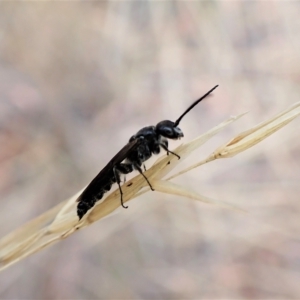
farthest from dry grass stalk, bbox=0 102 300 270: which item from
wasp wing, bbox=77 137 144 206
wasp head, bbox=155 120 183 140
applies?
wasp head, bbox=155 120 183 140

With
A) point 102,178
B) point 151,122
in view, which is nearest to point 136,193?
point 102,178

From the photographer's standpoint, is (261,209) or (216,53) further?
(216,53)

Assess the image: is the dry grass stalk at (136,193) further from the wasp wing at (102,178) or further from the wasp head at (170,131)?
the wasp head at (170,131)

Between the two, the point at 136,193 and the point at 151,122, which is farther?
the point at 151,122

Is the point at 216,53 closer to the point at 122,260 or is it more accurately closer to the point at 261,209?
the point at 261,209

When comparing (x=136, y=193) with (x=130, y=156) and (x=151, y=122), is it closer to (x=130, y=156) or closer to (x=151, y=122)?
(x=130, y=156)

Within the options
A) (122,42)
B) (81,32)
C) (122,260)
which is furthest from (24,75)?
(122,260)

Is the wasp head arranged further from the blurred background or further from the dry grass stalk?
the blurred background
